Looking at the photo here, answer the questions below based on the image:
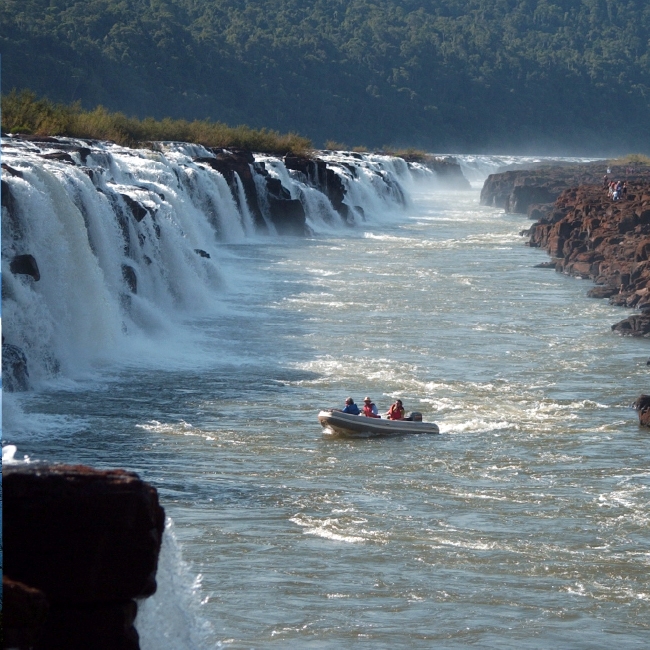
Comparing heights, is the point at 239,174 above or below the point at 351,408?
above

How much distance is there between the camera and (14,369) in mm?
19562

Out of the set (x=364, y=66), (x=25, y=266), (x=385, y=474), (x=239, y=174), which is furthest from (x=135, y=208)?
(x=364, y=66)

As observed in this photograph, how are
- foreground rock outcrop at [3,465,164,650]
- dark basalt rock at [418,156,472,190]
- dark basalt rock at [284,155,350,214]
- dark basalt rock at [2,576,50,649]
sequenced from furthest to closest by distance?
dark basalt rock at [418,156,472,190]
dark basalt rock at [284,155,350,214]
foreground rock outcrop at [3,465,164,650]
dark basalt rock at [2,576,50,649]

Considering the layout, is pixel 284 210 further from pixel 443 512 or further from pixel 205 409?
pixel 443 512

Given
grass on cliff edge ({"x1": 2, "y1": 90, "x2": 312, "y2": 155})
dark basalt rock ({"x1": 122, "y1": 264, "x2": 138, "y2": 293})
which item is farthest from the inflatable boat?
grass on cliff edge ({"x1": 2, "y1": 90, "x2": 312, "y2": 155})

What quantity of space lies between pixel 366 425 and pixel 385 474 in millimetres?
1881

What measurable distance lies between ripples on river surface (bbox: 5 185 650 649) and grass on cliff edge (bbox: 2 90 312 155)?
14760mm

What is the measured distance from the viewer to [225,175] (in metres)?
46.9

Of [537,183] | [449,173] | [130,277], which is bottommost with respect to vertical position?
[130,277]

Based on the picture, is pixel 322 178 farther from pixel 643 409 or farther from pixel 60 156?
pixel 643 409

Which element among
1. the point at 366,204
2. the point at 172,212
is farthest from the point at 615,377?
the point at 366,204

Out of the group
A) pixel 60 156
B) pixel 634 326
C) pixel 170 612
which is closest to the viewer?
pixel 170 612

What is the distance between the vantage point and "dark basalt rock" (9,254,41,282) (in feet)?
72.2

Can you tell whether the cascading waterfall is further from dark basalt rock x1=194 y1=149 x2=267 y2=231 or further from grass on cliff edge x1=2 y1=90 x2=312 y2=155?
grass on cliff edge x1=2 y1=90 x2=312 y2=155
